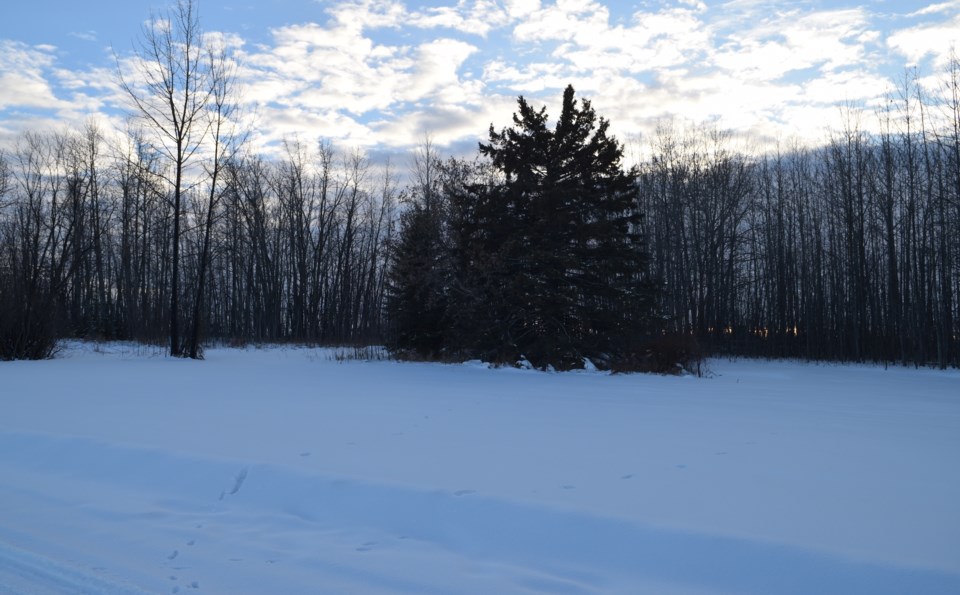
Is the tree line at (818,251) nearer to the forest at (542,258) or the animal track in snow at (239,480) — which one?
the forest at (542,258)

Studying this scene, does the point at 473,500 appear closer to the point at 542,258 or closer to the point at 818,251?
the point at 542,258

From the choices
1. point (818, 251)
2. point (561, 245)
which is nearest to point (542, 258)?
point (561, 245)

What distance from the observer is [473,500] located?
4.78 m

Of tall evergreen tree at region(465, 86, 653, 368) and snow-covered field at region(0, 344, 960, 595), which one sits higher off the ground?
tall evergreen tree at region(465, 86, 653, 368)

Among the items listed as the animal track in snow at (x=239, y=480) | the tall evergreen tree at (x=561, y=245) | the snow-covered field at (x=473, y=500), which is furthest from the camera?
the tall evergreen tree at (x=561, y=245)

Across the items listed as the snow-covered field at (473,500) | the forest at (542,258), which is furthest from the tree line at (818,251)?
the snow-covered field at (473,500)

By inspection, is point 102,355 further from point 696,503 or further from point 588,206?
point 696,503

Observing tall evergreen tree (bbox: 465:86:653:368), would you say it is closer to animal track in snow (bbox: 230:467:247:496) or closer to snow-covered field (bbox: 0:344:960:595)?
snow-covered field (bbox: 0:344:960:595)

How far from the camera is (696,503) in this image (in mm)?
4582

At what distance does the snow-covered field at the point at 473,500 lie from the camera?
363 centimetres

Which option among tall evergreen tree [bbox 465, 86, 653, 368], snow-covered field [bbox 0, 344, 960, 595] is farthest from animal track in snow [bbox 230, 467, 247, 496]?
tall evergreen tree [bbox 465, 86, 653, 368]

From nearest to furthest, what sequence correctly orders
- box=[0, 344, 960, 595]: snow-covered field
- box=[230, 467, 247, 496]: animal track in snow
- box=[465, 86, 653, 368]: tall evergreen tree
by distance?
box=[0, 344, 960, 595]: snow-covered field < box=[230, 467, 247, 496]: animal track in snow < box=[465, 86, 653, 368]: tall evergreen tree

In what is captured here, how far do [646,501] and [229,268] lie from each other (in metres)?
54.0

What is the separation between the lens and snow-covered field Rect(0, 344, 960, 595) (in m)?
3.63
